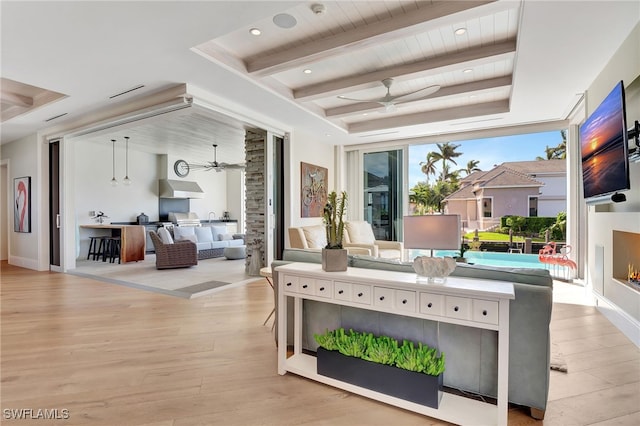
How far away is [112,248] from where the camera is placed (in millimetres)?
7527

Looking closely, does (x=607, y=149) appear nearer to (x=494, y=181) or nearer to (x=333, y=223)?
(x=333, y=223)

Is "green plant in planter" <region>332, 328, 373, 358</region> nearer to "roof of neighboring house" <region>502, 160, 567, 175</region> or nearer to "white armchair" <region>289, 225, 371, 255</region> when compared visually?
"white armchair" <region>289, 225, 371, 255</region>

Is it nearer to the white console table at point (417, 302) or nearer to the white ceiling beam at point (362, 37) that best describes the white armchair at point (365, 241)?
the white ceiling beam at point (362, 37)

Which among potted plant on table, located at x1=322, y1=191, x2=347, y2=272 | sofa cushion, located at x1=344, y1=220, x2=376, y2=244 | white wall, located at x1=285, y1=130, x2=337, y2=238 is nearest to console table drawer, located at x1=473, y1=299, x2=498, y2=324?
potted plant on table, located at x1=322, y1=191, x2=347, y2=272

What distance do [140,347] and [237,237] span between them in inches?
250

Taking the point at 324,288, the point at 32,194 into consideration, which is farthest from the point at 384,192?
the point at 32,194

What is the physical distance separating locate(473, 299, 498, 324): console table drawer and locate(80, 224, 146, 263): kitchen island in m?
7.59

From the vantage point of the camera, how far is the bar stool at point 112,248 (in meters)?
7.49

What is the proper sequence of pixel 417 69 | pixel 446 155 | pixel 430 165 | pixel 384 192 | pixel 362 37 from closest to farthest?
pixel 362 37 < pixel 417 69 < pixel 384 192 < pixel 446 155 < pixel 430 165

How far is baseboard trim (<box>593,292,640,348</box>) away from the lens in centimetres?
274

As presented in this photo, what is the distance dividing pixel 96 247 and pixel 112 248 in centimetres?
102

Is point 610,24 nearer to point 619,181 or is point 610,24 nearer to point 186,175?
point 619,181

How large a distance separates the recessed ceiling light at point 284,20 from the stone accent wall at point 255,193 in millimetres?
2738

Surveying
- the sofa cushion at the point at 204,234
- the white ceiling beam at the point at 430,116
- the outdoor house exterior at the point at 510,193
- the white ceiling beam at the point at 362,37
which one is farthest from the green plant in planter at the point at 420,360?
the sofa cushion at the point at 204,234
